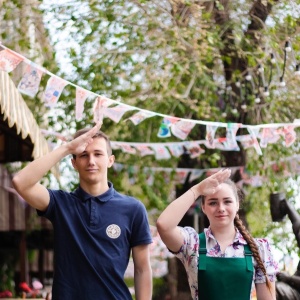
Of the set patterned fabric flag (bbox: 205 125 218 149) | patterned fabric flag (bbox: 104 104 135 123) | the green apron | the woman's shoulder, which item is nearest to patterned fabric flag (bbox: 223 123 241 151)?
patterned fabric flag (bbox: 205 125 218 149)

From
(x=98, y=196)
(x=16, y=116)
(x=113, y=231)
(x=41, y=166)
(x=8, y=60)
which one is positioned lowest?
(x=113, y=231)

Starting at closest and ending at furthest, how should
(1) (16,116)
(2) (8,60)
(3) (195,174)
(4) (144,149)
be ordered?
1. (2) (8,60)
2. (1) (16,116)
3. (4) (144,149)
4. (3) (195,174)

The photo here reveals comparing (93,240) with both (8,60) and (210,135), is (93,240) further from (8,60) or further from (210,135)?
(210,135)

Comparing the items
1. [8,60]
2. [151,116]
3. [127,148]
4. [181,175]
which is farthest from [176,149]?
[8,60]

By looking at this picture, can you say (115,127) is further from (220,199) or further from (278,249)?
(220,199)

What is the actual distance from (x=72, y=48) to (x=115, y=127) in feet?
5.80

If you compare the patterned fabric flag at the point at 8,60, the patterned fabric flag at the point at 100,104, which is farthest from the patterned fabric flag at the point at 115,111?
the patterned fabric flag at the point at 8,60

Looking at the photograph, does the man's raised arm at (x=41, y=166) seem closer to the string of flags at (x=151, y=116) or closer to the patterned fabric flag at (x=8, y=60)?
the string of flags at (x=151, y=116)

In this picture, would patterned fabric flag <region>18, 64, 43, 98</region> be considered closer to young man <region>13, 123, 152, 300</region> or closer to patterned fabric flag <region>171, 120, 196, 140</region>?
patterned fabric flag <region>171, 120, 196, 140</region>

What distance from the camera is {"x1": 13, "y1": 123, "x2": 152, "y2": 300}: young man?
4832 mm

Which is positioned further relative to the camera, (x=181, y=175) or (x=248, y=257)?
(x=181, y=175)

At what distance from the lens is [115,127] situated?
678 inches

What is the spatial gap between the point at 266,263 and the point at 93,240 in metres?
0.91

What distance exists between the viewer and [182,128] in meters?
13.3
